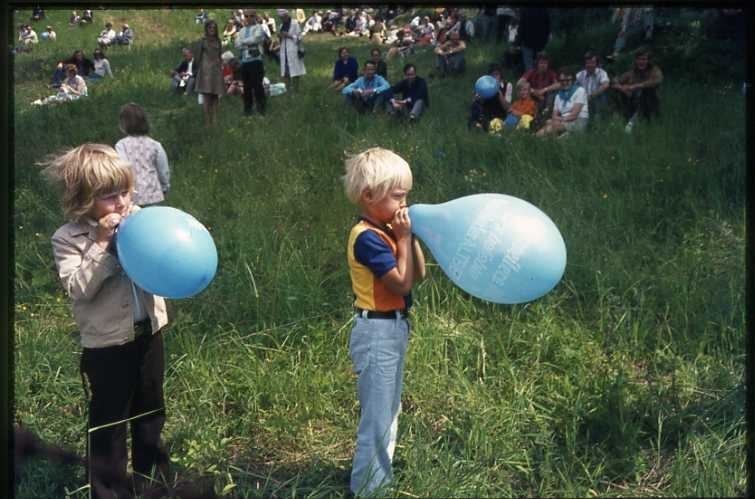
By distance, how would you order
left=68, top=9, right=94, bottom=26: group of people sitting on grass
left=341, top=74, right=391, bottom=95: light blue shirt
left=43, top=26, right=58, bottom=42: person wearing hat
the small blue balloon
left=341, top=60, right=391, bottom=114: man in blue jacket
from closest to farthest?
the small blue balloon, left=341, top=60, right=391, bottom=114: man in blue jacket, left=341, top=74, right=391, bottom=95: light blue shirt, left=43, top=26, right=58, bottom=42: person wearing hat, left=68, top=9, right=94, bottom=26: group of people sitting on grass

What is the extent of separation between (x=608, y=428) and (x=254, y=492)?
1.42m

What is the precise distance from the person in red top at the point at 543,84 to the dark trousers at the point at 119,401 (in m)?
6.28

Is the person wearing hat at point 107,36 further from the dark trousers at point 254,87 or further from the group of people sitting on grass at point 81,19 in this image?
the dark trousers at point 254,87

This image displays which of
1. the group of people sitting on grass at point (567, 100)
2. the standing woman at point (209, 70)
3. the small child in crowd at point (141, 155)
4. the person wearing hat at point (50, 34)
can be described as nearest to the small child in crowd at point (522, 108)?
the group of people sitting on grass at point (567, 100)

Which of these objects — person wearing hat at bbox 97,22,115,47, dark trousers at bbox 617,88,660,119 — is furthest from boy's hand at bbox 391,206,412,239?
person wearing hat at bbox 97,22,115,47

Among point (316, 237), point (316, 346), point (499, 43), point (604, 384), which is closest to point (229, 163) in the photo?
point (316, 237)

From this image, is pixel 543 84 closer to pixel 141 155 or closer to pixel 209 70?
pixel 209 70

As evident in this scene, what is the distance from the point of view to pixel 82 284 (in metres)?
2.35

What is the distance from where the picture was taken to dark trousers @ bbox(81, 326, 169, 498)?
8.21 ft

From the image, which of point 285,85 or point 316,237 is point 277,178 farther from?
point 285,85

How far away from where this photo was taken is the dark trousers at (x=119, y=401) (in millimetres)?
2504

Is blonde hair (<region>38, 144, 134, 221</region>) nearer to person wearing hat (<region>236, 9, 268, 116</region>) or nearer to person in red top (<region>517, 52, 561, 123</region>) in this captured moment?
person in red top (<region>517, 52, 561, 123</region>)

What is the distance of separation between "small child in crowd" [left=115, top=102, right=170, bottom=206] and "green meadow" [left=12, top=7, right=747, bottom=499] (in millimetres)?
486

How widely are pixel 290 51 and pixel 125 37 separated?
5.61m
